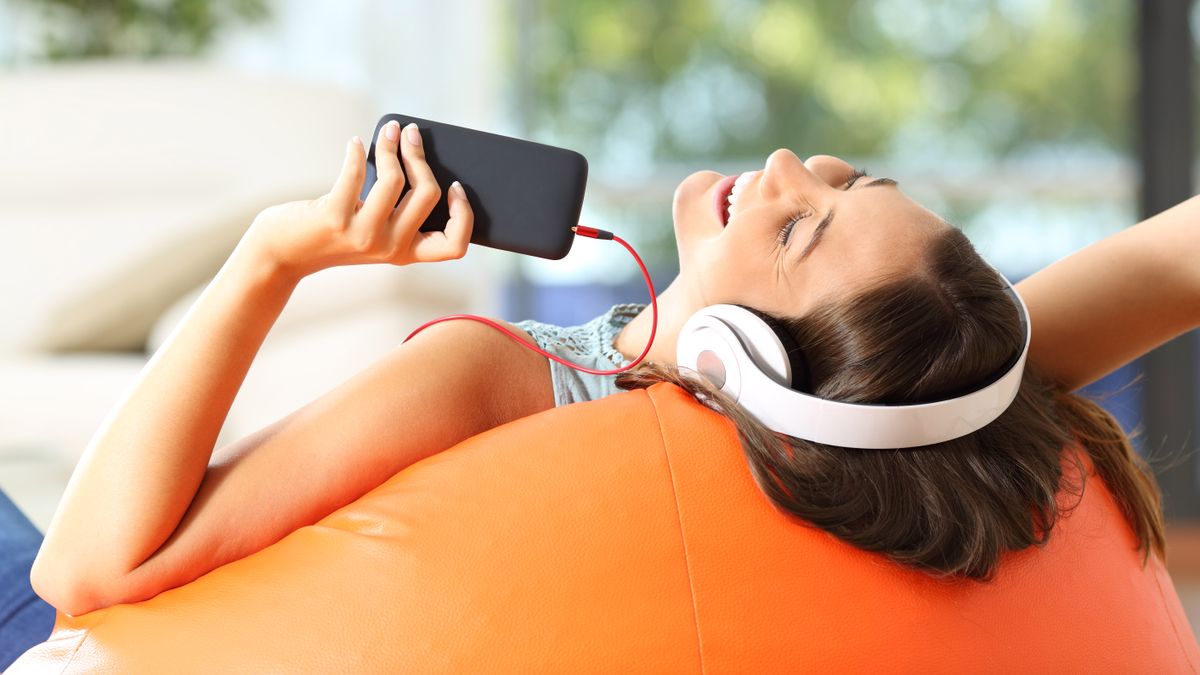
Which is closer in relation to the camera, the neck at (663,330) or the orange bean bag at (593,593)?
the orange bean bag at (593,593)

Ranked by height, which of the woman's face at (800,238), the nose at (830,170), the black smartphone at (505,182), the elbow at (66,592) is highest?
Answer: the black smartphone at (505,182)

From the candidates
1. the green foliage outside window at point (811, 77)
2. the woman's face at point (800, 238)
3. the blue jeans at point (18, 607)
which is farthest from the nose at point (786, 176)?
the green foliage outside window at point (811, 77)

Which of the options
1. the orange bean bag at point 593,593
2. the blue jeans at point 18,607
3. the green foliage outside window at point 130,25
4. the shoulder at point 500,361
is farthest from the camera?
the green foliage outside window at point 130,25

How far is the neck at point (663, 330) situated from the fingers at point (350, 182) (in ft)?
1.22

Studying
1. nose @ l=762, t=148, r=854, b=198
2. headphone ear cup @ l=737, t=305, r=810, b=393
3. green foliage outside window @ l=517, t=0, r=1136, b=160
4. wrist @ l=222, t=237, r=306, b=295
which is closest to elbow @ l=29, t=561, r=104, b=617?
wrist @ l=222, t=237, r=306, b=295

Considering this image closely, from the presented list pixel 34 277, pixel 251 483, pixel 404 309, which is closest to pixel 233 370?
pixel 251 483

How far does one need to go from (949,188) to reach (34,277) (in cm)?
327

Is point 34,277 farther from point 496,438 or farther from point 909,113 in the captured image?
point 909,113

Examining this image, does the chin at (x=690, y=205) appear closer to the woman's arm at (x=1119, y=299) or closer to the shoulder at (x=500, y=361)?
the shoulder at (x=500, y=361)

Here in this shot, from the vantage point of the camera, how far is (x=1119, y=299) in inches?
45.7

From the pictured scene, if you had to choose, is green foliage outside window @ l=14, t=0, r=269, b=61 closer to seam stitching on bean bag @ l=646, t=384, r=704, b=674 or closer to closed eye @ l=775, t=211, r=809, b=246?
closed eye @ l=775, t=211, r=809, b=246

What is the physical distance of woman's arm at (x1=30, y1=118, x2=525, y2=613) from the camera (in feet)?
2.80

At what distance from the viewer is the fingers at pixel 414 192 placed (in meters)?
0.91

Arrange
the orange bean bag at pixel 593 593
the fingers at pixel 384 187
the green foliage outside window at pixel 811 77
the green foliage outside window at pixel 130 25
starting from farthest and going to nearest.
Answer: the green foliage outside window at pixel 811 77 → the green foliage outside window at pixel 130 25 → the fingers at pixel 384 187 → the orange bean bag at pixel 593 593
